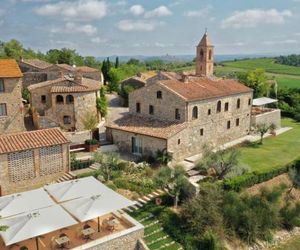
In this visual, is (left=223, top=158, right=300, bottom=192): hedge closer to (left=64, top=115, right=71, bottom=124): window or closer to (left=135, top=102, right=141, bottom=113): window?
(left=135, top=102, right=141, bottom=113): window

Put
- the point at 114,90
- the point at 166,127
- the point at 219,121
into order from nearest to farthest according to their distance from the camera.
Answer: the point at 166,127, the point at 219,121, the point at 114,90

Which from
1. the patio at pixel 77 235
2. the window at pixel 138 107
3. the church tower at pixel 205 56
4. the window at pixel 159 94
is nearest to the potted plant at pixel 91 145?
the window at pixel 138 107

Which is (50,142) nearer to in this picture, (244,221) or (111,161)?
(111,161)

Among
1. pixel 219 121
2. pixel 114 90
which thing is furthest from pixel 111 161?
pixel 114 90

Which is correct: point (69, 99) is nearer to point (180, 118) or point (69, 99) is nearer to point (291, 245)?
point (180, 118)

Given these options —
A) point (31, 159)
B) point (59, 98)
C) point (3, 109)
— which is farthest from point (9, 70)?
point (31, 159)

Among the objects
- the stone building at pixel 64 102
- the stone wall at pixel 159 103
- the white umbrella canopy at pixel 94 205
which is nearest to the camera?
the white umbrella canopy at pixel 94 205

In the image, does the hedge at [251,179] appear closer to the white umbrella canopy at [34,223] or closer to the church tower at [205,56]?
the white umbrella canopy at [34,223]

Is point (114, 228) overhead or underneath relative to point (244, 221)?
overhead
